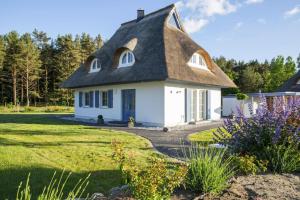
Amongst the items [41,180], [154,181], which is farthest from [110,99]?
[154,181]

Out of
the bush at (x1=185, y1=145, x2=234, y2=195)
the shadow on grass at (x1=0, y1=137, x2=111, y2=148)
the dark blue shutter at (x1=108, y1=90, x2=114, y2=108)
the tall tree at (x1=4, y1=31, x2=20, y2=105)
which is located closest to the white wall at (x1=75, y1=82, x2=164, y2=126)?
the dark blue shutter at (x1=108, y1=90, x2=114, y2=108)

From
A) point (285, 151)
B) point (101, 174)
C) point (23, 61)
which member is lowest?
point (101, 174)

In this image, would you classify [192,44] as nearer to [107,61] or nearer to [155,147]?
[107,61]

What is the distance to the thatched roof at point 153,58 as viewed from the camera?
1725cm

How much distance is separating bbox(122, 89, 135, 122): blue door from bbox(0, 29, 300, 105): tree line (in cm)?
2994

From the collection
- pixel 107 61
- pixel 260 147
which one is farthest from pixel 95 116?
pixel 260 147

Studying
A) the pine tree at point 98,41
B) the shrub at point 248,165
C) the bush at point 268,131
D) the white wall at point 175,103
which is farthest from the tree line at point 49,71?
the shrub at point 248,165

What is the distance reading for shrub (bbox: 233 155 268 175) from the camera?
4656 mm

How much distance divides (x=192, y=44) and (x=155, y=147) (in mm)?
11557

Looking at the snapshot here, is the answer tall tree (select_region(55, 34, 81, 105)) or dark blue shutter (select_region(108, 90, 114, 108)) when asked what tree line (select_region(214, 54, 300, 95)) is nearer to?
dark blue shutter (select_region(108, 90, 114, 108))

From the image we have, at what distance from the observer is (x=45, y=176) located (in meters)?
6.46

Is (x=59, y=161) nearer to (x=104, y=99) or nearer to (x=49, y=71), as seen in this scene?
(x=104, y=99)

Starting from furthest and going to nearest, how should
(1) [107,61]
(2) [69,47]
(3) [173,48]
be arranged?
(2) [69,47]
(1) [107,61]
(3) [173,48]

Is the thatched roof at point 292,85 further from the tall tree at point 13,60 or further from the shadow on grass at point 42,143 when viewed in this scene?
the tall tree at point 13,60
